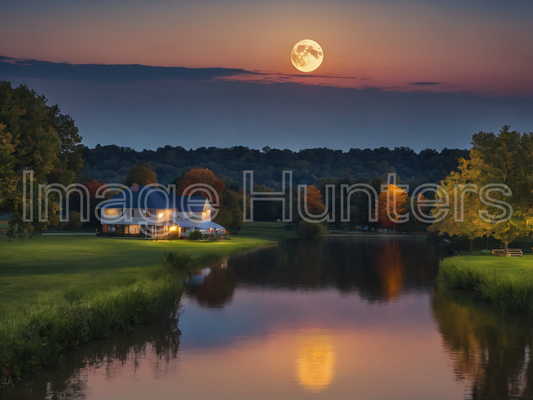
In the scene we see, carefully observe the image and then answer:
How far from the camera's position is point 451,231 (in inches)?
2099

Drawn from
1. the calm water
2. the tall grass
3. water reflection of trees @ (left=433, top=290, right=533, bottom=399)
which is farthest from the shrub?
the tall grass

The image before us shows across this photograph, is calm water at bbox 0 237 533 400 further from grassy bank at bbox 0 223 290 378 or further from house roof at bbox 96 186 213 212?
house roof at bbox 96 186 213 212

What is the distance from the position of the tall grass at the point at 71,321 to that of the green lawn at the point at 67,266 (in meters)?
2.27

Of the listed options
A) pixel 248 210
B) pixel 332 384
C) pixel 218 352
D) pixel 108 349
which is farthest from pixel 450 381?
pixel 248 210

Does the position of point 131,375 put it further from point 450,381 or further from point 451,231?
point 451,231

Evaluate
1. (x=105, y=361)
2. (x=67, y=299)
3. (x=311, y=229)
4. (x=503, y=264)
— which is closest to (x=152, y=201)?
(x=311, y=229)

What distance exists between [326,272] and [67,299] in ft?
89.6

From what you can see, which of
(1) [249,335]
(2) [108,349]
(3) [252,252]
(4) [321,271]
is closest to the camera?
(2) [108,349]

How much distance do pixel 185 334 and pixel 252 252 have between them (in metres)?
40.1

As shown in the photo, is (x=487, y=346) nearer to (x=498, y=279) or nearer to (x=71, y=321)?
(x=498, y=279)

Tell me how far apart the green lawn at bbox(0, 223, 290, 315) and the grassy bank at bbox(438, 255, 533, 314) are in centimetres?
1916

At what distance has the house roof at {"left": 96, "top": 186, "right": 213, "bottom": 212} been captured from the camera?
77.0m

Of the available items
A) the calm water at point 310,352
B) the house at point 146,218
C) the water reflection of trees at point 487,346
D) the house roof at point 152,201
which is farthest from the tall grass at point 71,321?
the house roof at point 152,201

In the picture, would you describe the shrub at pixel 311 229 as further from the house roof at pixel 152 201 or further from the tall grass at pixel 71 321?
the tall grass at pixel 71 321
